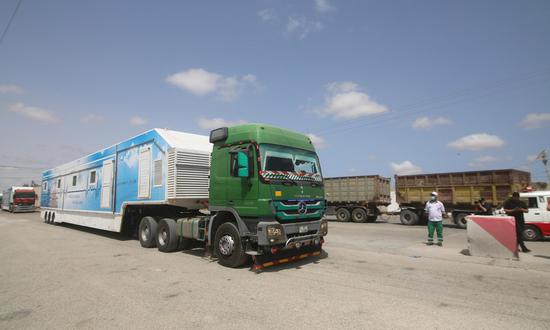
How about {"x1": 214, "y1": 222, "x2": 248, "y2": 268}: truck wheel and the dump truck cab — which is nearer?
the dump truck cab

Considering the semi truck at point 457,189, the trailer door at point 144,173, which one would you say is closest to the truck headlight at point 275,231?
the trailer door at point 144,173

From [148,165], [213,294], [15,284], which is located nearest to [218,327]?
[213,294]

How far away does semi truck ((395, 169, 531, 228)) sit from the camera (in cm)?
1557

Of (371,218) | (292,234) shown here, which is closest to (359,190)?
(371,218)

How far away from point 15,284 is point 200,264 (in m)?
3.47

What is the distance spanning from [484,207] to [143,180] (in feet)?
49.9

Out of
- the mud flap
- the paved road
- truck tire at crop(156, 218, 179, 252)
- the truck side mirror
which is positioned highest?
the truck side mirror

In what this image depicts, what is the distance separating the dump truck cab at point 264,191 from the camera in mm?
6441

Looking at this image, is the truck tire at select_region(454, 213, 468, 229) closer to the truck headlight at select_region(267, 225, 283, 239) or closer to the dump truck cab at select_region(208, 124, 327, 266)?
the dump truck cab at select_region(208, 124, 327, 266)

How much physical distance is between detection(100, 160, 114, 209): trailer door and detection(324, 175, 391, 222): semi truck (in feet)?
46.7

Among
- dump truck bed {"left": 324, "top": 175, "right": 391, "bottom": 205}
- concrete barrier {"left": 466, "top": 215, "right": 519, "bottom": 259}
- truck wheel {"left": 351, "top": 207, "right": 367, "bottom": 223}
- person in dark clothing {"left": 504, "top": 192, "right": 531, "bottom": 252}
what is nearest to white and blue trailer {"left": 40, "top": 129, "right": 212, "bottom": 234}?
concrete barrier {"left": 466, "top": 215, "right": 519, "bottom": 259}

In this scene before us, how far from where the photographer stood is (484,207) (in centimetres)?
1495

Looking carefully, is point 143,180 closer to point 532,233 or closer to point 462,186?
point 532,233

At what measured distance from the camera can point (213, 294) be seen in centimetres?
509
